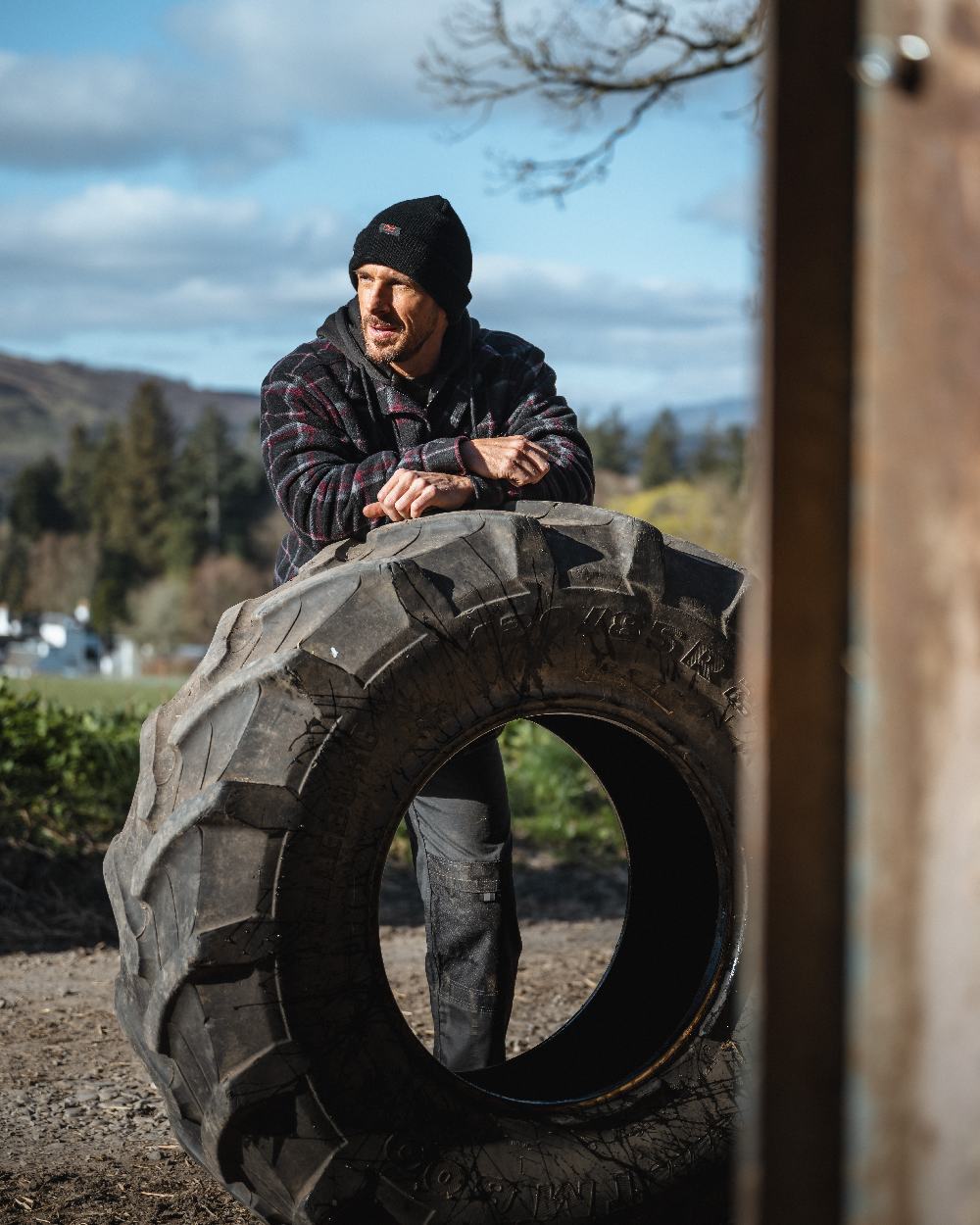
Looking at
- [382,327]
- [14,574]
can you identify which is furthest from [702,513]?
[14,574]

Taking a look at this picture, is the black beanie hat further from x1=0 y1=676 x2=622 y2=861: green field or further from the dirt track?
x1=0 y1=676 x2=622 y2=861: green field

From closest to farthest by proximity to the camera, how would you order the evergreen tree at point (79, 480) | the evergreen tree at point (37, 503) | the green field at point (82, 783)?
the green field at point (82, 783) → the evergreen tree at point (37, 503) → the evergreen tree at point (79, 480)

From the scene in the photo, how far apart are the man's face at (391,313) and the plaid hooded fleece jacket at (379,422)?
2.3 inches

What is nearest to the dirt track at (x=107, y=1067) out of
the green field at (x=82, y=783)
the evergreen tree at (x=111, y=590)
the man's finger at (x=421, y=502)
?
the green field at (x=82, y=783)

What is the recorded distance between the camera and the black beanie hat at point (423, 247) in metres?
3.31

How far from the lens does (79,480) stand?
286 feet

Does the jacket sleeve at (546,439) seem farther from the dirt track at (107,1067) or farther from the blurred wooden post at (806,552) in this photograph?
the blurred wooden post at (806,552)

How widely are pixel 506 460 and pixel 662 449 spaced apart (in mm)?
78099

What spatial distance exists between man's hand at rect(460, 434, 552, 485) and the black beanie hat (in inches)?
18.2

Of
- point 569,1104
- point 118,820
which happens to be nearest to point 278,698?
point 569,1104

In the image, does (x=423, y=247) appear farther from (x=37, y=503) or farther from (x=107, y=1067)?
(x=37, y=503)

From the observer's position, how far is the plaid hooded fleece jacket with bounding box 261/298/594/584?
3.13 meters

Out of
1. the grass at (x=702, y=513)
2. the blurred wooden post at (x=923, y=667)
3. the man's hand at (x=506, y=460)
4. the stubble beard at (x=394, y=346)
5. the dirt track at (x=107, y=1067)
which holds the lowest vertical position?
the dirt track at (x=107, y=1067)

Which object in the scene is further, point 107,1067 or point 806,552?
point 107,1067
